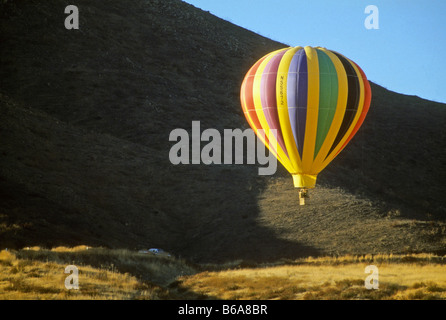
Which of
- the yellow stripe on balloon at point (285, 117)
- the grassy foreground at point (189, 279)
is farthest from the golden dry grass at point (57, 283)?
the yellow stripe on balloon at point (285, 117)

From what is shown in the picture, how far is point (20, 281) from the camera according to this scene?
26344mm

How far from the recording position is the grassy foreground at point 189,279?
2541 centimetres

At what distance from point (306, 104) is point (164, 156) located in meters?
27.2

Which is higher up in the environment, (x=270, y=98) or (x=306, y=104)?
(x=270, y=98)

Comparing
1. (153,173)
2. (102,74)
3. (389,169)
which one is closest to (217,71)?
(102,74)

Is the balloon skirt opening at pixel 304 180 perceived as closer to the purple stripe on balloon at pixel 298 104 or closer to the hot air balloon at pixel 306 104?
the hot air balloon at pixel 306 104

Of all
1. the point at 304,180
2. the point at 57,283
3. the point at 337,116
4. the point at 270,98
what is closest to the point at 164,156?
the point at 270,98

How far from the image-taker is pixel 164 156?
6094 cm

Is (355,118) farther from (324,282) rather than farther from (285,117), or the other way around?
(324,282)

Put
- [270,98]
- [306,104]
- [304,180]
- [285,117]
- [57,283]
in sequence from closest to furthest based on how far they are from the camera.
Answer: [57,283]
[304,180]
[306,104]
[285,117]
[270,98]

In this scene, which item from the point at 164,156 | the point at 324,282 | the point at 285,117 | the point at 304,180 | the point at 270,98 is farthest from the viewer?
the point at 164,156

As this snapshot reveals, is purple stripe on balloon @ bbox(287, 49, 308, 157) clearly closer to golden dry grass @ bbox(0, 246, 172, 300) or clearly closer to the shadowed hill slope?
the shadowed hill slope

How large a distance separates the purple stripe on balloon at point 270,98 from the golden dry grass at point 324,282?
7.03 m

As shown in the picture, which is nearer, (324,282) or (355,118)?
(324,282)
